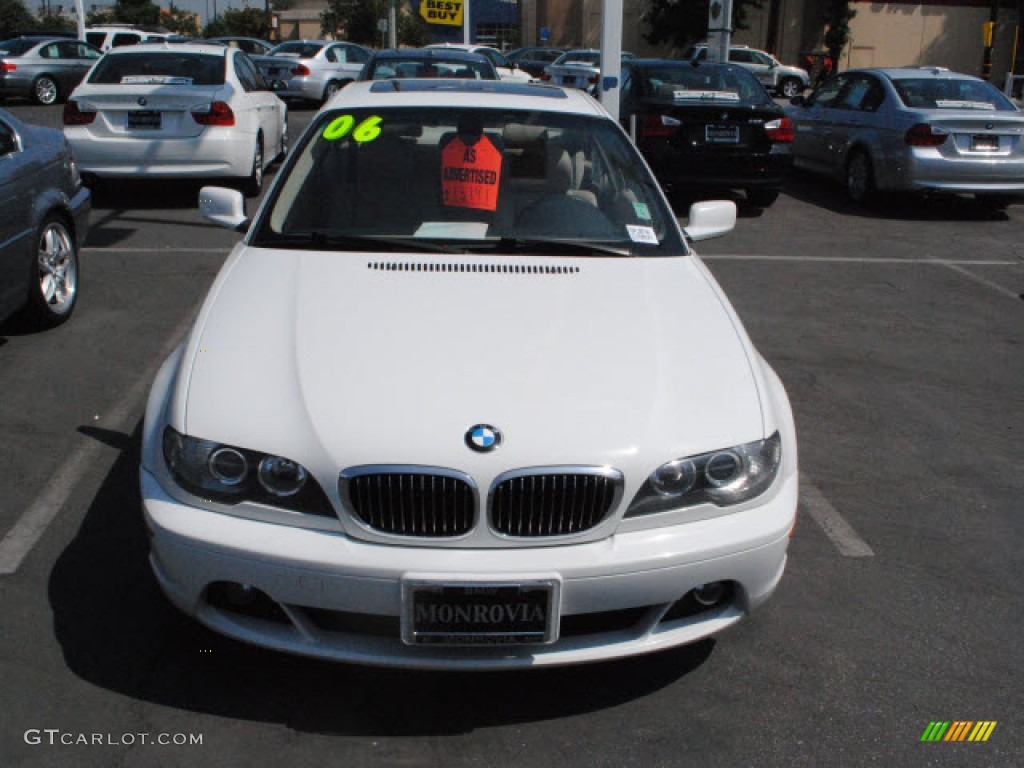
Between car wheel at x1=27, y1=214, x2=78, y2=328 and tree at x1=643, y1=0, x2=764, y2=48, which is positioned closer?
car wheel at x1=27, y1=214, x2=78, y2=328

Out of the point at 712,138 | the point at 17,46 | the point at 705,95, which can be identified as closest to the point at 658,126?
the point at 712,138

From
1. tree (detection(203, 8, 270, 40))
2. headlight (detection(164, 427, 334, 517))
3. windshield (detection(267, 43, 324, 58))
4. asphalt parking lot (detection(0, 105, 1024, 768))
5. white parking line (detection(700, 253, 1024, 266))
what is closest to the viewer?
headlight (detection(164, 427, 334, 517))

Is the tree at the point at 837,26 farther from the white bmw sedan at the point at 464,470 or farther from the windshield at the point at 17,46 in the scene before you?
the white bmw sedan at the point at 464,470

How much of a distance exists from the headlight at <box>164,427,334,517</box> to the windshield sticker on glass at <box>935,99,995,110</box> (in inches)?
435

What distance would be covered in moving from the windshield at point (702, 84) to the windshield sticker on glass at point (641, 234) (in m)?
7.86

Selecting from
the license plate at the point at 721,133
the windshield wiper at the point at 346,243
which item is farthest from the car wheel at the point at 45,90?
the windshield wiper at the point at 346,243

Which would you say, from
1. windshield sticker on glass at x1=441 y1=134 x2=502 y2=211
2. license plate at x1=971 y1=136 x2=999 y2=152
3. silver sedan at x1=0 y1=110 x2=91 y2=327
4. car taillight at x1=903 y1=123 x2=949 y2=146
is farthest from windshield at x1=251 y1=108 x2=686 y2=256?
license plate at x1=971 y1=136 x2=999 y2=152

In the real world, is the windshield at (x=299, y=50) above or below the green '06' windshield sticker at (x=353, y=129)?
below

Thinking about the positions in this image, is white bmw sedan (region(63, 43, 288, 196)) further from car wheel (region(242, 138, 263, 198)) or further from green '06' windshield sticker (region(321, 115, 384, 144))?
green '06' windshield sticker (region(321, 115, 384, 144))

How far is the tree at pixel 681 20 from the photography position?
47531 millimetres

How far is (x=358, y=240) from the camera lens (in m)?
4.16

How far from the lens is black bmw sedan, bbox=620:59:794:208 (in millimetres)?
11609

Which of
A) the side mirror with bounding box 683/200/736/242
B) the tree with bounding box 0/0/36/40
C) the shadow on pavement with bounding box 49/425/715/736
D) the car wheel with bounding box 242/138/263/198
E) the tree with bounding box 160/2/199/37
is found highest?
the side mirror with bounding box 683/200/736/242

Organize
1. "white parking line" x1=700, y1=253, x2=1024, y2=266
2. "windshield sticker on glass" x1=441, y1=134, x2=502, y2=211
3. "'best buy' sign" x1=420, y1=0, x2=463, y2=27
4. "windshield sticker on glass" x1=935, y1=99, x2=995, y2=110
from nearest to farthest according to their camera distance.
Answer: "windshield sticker on glass" x1=441, y1=134, x2=502, y2=211 → "white parking line" x1=700, y1=253, x2=1024, y2=266 → "windshield sticker on glass" x1=935, y1=99, x2=995, y2=110 → "'best buy' sign" x1=420, y1=0, x2=463, y2=27
